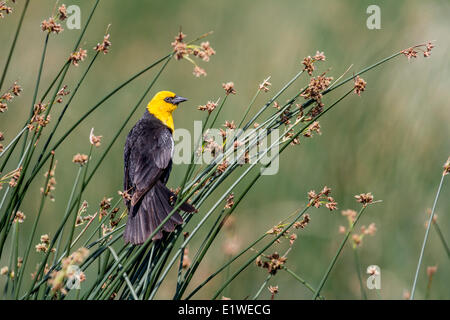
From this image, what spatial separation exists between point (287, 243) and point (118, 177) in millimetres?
1376

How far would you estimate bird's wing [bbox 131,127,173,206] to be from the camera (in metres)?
3.12

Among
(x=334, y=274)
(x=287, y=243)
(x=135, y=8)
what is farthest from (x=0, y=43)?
(x=334, y=274)

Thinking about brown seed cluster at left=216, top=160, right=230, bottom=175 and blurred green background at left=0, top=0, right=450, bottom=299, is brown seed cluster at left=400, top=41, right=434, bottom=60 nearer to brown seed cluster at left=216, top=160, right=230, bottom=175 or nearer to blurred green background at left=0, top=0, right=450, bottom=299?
brown seed cluster at left=216, top=160, right=230, bottom=175

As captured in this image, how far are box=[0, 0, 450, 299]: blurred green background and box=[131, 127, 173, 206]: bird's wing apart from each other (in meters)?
0.69

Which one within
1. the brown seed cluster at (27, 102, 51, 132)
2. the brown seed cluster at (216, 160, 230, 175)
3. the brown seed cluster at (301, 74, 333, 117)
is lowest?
the brown seed cluster at (216, 160, 230, 175)

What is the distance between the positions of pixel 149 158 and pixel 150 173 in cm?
12

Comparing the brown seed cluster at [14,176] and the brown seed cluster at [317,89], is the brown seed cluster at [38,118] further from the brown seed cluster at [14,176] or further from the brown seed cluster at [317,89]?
the brown seed cluster at [317,89]

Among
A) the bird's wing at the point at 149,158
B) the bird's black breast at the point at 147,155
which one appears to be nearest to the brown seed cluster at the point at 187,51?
the bird's wing at the point at 149,158

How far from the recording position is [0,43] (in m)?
5.24

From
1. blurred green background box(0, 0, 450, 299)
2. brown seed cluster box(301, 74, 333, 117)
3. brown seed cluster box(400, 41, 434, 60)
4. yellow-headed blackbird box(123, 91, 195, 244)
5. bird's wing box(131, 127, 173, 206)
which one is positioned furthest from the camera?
blurred green background box(0, 0, 450, 299)

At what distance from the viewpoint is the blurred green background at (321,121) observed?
4.03 meters

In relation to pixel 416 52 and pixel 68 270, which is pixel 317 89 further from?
pixel 68 270

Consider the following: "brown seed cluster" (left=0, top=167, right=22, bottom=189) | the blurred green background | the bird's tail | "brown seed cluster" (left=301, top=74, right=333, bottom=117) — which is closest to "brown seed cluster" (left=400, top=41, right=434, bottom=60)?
"brown seed cluster" (left=301, top=74, right=333, bottom=117)
